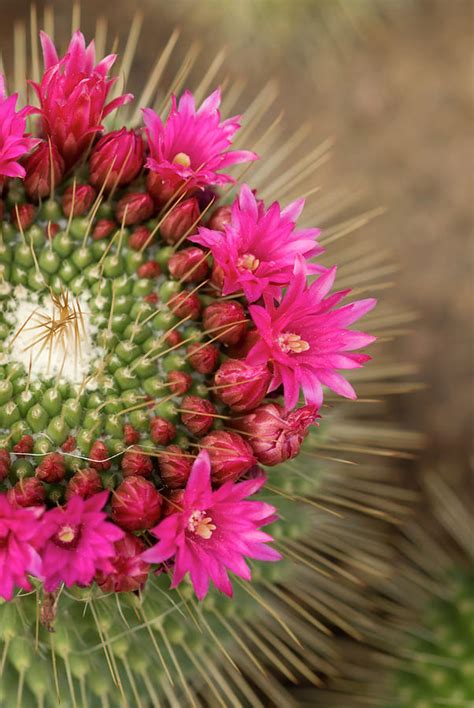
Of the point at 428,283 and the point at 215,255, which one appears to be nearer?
the point at 215,255

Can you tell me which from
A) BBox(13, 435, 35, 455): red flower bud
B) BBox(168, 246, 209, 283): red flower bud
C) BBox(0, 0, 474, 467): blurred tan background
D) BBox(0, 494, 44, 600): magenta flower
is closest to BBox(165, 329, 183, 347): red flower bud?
BBox(168, 246, 209, 283): red flower bud

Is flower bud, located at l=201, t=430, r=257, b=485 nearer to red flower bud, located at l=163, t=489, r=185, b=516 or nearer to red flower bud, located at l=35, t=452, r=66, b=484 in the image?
red flower bud, located at l=163, t=489, r=185, b=516

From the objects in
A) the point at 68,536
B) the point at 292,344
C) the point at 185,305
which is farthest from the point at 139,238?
the point at 68,536

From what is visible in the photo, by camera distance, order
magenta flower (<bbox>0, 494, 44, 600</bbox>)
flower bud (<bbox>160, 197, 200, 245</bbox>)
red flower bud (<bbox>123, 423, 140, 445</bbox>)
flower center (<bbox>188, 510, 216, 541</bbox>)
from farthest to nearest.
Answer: flower bud (<bbox>160, 197, 200, 245</bbox>), red flower bud (<bbox>123, 423, 140, 445</bbox>), flower center (<bbox>188, 510, 216, 541</bbox>), magenta flower (<bbox>0, 494, 44, 600</bbox>)

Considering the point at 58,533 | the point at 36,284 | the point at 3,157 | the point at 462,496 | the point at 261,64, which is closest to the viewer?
the point at 58,533

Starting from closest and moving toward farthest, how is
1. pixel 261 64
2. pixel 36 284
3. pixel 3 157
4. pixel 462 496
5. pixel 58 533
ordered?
pixel 58 533 < pixel 3 157 < pixel 36 284 < pixel 462 496 < pixel 261 64

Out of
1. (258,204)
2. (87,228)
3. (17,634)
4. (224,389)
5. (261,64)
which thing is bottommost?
(17,634)

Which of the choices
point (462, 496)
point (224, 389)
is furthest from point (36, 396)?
point (462, 496)

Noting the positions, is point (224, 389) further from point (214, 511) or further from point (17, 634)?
point (17, 634)
